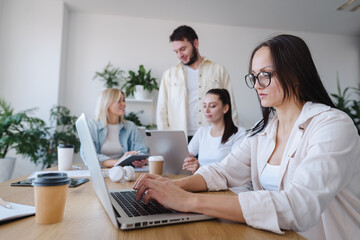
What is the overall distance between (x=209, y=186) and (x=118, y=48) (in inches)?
142

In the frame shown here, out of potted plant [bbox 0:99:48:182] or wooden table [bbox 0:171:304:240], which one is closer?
wooden table [bbox 0:171:304:240]

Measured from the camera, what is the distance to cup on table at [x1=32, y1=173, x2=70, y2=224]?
21.7 inches

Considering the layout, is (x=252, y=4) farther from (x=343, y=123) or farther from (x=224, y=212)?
(x=224, y=212)

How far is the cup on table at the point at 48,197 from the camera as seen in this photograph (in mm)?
552

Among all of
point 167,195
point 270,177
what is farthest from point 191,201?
point 270,177

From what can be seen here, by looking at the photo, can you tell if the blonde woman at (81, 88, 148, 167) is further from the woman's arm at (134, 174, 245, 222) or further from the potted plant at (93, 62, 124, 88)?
the potted plant at (93, 62, 124, 88)

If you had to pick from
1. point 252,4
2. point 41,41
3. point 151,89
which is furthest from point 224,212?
point 41,41

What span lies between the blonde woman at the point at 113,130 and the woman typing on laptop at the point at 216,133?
1.62 ft

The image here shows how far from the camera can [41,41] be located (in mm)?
3656

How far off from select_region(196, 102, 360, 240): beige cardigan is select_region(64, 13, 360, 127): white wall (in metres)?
3.27

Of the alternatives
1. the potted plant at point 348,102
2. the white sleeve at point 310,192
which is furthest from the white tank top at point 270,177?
the potted plant at point 348,102

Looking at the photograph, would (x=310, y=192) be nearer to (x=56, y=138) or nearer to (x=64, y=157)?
(x=64, y=157)

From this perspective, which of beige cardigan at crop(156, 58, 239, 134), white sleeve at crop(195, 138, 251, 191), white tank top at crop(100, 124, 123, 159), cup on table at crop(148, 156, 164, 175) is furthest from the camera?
beige cardigan at crop(156, 58, 239, 134)

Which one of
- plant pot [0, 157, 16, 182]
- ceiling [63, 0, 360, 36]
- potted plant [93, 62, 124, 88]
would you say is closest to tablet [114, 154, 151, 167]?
plant pot [0, 157, 16, 182]
